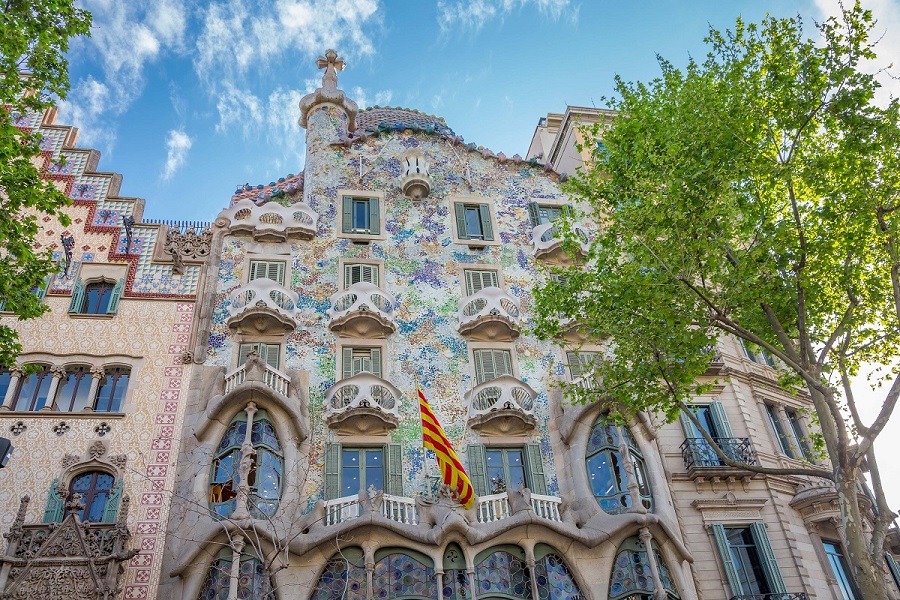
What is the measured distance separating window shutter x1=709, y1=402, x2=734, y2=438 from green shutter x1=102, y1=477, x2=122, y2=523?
15.7m

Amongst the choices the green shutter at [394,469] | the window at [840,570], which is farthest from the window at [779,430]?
the green shutter at [394,469]

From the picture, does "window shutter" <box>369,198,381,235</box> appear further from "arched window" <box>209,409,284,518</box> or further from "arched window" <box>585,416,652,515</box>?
"arched window" <box>585,416,652,515</box>

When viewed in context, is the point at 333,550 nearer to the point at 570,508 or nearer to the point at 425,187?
the point at 570,508

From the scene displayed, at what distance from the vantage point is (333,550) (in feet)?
54.5

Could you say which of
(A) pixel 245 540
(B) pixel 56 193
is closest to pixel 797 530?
(A) pixel 245 540

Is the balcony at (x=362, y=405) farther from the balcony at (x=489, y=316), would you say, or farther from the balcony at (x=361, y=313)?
the balcony at (x=489, y=316)

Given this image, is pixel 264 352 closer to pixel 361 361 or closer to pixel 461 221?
pixel 361 361

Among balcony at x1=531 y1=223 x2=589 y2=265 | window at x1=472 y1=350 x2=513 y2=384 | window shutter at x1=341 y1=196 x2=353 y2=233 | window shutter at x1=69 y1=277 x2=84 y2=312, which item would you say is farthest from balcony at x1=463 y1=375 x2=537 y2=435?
window shutter at x1=69 y1=277 x2=84 y2=312

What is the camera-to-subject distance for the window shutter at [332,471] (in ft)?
59.5

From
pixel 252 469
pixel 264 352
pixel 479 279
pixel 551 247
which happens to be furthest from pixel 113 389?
pixel 551 247

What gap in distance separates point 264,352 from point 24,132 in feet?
25.6

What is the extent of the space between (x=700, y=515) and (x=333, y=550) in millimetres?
9636

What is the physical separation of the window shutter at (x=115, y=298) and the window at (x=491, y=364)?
32.0 ft

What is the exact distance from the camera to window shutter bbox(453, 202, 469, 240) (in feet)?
79.8
